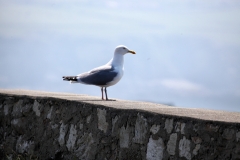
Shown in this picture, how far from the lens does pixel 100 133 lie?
22.5 ft

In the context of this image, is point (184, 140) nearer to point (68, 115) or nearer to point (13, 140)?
point (68, 115)

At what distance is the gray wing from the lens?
8438 millimetres

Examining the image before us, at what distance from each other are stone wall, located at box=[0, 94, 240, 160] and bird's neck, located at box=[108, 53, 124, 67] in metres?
1.57

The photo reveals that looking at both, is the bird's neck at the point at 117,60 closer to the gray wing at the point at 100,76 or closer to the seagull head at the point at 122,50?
the seagull head at the point at 122,50

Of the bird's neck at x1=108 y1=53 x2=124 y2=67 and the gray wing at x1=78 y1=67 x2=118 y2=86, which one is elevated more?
the bird's neck at x1=108 y1=53 x2=124 y2=67

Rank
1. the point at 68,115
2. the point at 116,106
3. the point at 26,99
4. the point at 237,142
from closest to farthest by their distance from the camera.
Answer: the point at 237,142 < the point at 116,106 < the point at 68,115 < the point at 26,99

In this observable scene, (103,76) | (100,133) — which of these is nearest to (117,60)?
(103,76)

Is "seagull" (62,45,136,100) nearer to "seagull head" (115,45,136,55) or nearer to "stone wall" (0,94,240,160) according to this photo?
"seagull head" (115,45,136,55)

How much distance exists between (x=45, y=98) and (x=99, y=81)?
1030 millimetres

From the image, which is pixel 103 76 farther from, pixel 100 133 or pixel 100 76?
pixel 100 133

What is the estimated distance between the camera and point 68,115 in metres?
7.35

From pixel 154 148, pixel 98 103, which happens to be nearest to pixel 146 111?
pixel 154 148

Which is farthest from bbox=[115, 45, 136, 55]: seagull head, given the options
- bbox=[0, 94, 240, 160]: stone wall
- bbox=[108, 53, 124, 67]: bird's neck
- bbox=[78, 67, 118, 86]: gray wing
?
bbox=[0, 94, 240, 160]: stone wall

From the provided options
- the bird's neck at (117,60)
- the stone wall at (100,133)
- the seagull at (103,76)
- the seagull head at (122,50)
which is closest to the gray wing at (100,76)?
the seagull at (103,76)
